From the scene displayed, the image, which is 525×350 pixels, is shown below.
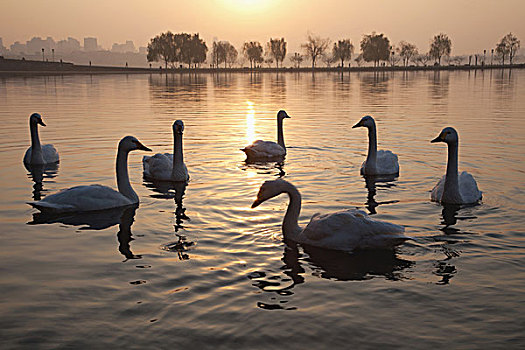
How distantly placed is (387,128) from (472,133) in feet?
10.7

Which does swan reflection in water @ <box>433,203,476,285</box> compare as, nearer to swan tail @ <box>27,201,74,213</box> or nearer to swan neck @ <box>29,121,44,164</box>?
swan tail @ <box>27,201,74,213</box>

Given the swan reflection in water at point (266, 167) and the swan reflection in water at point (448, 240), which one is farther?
the swan reflection in water at point (266, 167)

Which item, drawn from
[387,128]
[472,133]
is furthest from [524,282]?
[387,128]

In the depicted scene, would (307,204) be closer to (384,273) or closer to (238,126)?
(384,273)

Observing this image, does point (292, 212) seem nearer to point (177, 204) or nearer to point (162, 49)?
point (177, 204)

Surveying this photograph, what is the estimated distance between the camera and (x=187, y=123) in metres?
23.2

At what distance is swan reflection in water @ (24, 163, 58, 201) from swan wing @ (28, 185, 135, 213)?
182 cm

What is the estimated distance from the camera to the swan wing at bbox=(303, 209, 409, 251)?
709 cm

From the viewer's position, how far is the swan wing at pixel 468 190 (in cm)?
970

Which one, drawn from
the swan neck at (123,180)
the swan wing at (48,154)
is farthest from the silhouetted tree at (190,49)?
the swan neck at (123,180)

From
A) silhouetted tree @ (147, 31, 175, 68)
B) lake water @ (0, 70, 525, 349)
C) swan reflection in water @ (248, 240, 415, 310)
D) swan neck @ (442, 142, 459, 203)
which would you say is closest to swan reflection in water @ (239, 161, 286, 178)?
lake water @ (0, 70, 525, 349)

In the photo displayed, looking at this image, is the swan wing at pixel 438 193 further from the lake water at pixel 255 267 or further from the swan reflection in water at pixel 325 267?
the swan reflection in water at pixel 325 267

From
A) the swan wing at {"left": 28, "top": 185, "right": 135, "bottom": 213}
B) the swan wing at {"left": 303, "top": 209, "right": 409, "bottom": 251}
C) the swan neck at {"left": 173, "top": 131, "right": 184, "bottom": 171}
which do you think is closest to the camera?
the swan wing at {"left": 303, "top": 209, "right": 409, "bottom": 251}

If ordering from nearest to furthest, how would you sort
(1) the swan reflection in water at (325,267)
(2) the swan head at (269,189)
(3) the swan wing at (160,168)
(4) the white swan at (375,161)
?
(1) the swan reflection in water at (325,267), (2) the swan head at (269,189), (3) the swan wing at (160,168), (4) the white swan at (375,161)
